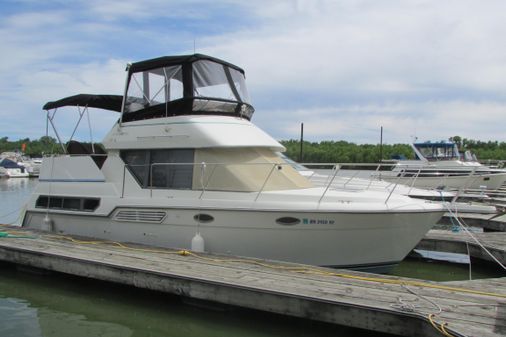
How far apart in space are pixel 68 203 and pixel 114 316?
375cm

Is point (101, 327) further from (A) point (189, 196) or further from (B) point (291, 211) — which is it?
(B) point (291, 211)

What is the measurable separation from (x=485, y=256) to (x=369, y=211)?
433 centimetres

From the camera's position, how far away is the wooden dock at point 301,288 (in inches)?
195

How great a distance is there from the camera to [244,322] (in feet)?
20.5

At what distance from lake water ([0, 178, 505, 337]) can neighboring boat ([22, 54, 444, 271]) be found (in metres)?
1.25

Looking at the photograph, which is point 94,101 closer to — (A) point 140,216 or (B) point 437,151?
(A) point 140,216

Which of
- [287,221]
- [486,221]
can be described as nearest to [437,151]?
[486,221]

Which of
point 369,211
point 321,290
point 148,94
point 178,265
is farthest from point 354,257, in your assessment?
point 148,94

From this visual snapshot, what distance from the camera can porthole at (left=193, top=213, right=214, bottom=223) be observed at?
7.86m

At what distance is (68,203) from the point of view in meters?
9.66

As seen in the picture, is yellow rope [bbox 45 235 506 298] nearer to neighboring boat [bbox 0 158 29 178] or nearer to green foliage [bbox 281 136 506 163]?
green foliage [bbox 281 136 506 163]

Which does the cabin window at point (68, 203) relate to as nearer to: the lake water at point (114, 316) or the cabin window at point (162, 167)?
the cabin window at point (162, 167)

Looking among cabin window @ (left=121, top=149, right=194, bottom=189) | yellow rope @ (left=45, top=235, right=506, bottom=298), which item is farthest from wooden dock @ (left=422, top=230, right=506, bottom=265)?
cabin window @ (left=121, top=149, right=194, bottom=189)

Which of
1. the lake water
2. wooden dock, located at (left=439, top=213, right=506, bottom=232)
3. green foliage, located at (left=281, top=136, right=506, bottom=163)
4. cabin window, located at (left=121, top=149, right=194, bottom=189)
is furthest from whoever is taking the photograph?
green foliage, located at (left=281, top=136, right=506, bottom=163)
